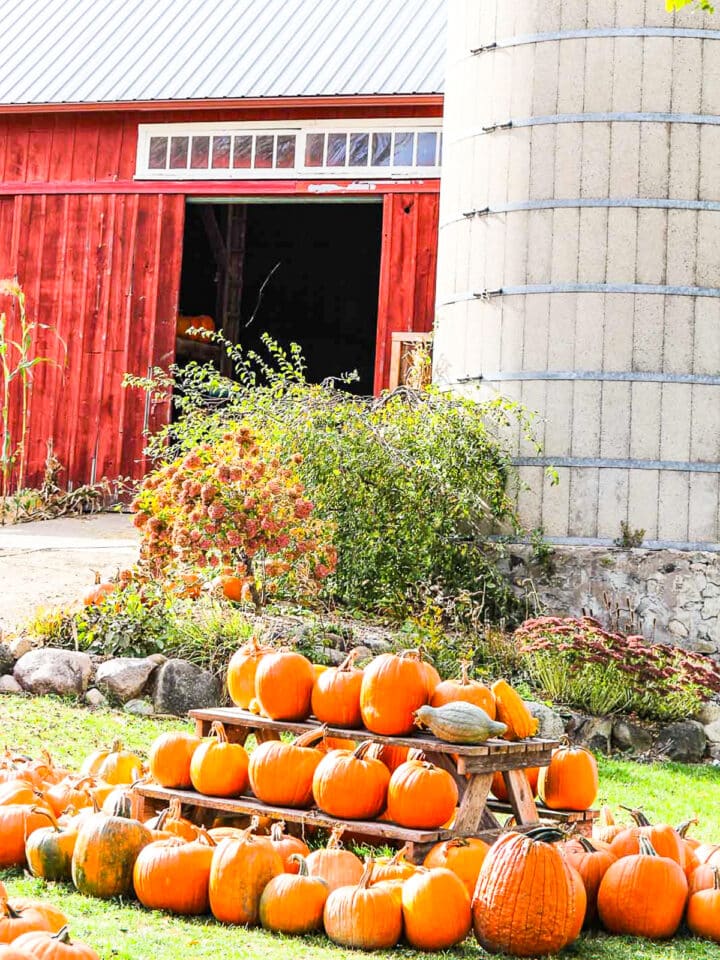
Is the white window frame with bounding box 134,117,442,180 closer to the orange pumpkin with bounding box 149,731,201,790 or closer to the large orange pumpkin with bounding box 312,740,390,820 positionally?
the orange pumpkin with bounding box 149,731,201,790

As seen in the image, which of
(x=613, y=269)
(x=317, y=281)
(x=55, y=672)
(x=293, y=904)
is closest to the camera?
(x=293, y=904)

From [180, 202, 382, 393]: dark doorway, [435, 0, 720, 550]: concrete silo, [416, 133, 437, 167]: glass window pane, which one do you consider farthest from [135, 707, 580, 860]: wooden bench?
[180, 202, 382, 393]: dark doorway

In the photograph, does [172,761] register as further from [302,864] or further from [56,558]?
[56,558]

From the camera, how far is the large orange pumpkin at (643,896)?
163 inches

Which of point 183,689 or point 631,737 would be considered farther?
point 631,737

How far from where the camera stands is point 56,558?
34.8ft

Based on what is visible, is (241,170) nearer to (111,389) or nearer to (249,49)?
(249,49)

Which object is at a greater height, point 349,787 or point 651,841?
point 349,787

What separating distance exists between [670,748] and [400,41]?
925 centimetres

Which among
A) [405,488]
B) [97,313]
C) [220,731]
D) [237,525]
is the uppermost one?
[97,313]

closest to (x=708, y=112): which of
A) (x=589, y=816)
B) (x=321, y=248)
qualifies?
(x=589, y=816)

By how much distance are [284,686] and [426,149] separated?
30.9 feet

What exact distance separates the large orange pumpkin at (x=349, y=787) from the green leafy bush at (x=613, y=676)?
346 centimetres

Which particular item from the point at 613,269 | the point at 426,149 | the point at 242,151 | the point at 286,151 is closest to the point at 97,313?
the point at 242,151
